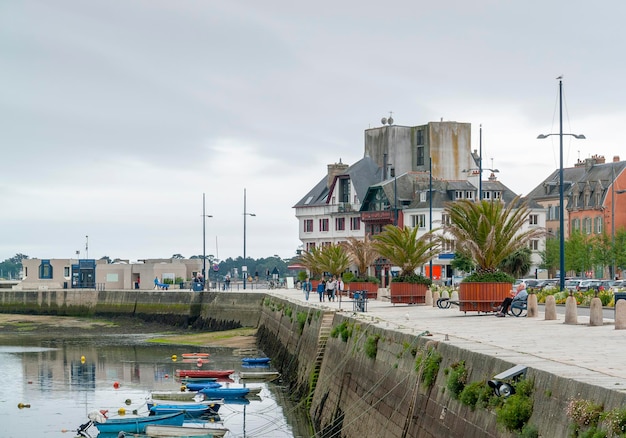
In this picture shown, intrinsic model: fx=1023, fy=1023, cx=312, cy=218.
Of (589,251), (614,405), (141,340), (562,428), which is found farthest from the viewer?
(589,251)

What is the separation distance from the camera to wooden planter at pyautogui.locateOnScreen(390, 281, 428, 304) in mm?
56219

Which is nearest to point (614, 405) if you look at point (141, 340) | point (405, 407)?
point (405, 407)

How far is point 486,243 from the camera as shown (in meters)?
42.3

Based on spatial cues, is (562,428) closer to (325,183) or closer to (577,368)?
(577,368)

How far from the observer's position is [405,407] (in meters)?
24.9

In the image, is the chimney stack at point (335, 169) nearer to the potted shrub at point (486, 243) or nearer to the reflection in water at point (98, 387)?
the reflection in water at point (98, 387)

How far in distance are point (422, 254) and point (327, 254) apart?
3161cm

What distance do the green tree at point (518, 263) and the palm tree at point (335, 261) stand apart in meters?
22.7

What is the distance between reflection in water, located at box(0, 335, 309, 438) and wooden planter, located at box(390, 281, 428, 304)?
9319 millimetres

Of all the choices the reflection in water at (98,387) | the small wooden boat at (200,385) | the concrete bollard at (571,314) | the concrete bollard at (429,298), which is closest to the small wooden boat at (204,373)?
the reflection in water at (98,387)

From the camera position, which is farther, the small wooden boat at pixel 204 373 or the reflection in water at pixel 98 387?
the small wooden boat at pixel 204 373

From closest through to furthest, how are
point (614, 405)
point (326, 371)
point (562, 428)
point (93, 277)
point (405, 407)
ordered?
point (614, 405)
point (562, 428)
point (405, 407)
point (326, 371)
point (93, 277)

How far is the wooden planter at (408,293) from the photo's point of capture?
184 feet

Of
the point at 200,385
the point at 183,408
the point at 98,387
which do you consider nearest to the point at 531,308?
the point at 183,408
